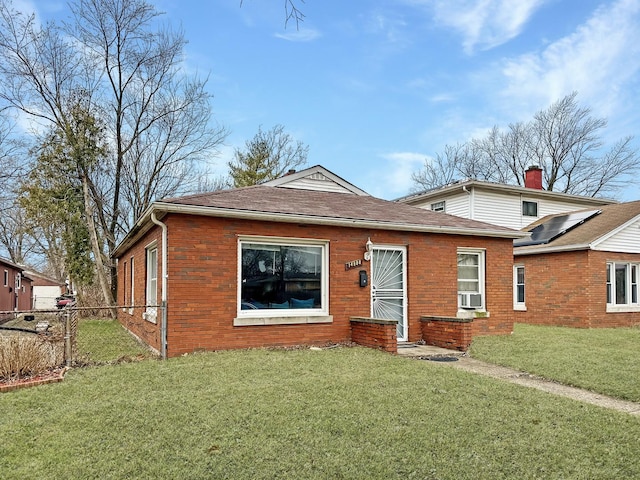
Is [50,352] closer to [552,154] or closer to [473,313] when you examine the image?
[473,313]

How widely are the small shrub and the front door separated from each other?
6500 millimetres

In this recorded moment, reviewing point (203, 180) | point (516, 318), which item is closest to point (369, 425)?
point (516, 318)

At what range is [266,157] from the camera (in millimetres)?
33375

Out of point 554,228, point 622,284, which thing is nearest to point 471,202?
point 554,228

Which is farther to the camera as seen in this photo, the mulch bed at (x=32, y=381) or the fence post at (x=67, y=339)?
the fence post at (x=67, y=339)

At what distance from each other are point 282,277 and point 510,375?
15.3 feet

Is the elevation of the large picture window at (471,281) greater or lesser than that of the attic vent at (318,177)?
lesser

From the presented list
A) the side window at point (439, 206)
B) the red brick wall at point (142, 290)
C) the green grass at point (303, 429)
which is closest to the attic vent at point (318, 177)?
the red brick wall at point (142, 290)

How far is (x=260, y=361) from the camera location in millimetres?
7727

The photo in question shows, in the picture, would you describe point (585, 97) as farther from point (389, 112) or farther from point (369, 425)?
point (369, 425)

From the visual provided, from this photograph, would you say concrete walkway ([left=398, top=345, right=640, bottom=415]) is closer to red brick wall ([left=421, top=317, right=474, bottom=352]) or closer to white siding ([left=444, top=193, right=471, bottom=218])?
red brick wall ([left=421, top=317, right=474, bottom=352])

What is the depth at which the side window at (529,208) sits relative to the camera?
69.9 ft

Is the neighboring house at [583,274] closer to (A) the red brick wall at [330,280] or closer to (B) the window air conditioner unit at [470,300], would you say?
(A) the red brick wall at [330,280]

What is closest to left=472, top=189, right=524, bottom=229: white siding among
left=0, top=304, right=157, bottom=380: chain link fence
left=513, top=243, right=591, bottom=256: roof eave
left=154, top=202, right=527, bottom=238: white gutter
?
left=513, top=243, right=591, bottom=256: roof eave
